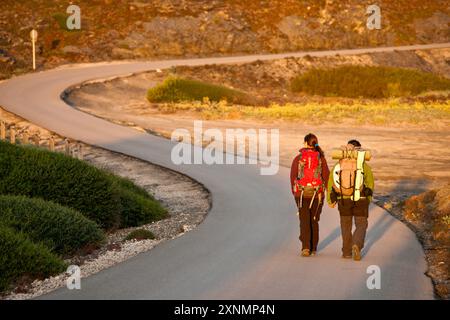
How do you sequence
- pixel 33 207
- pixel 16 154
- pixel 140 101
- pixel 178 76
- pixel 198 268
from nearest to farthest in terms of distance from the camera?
A: pixel 198 268
pixel 33 207
pixel 16 154
pixel 140 101
pixel 178 76

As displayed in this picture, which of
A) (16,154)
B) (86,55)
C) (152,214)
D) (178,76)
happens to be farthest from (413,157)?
(86,55)

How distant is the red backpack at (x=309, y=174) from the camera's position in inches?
546

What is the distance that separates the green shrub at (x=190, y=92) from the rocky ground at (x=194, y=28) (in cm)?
1127

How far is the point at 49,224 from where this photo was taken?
1560cm

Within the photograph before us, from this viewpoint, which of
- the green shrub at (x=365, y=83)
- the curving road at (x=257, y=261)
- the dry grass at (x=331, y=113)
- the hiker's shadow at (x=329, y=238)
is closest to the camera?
the curving road at (x=257, y=261)

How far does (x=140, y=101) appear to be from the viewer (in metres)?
46.5

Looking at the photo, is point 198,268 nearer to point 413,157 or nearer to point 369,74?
point 413,157

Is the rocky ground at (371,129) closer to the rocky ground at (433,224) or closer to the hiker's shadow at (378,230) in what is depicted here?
the rocky ground at (433,224)

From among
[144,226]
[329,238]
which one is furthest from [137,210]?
[329,238]

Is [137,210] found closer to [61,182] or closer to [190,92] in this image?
[61,182]

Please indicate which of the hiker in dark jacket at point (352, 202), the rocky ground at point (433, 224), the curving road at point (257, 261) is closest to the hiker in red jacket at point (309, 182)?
the hiker in dark jacket at point (352, 202)

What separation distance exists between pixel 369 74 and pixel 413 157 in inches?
997

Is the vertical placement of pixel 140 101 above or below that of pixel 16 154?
below

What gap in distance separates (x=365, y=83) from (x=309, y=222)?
40.5 metres
